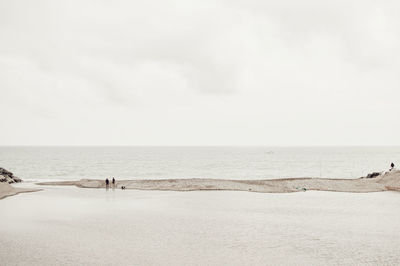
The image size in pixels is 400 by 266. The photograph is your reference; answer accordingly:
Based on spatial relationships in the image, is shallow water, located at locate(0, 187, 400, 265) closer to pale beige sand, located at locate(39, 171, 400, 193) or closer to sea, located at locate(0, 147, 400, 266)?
sea, located at locate(0, 147, 400, 266)

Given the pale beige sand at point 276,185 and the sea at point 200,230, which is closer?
the sea at point 200,230

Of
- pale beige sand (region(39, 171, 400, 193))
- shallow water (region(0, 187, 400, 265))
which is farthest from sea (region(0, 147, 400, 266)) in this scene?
pale beige sand (region(39, 171, 400, 193))

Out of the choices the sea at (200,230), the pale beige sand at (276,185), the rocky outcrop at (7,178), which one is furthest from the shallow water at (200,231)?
the rocky outcrop at (7,178)

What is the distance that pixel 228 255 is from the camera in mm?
22859

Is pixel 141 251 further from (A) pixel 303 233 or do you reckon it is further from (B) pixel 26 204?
(B) pixel 26 204

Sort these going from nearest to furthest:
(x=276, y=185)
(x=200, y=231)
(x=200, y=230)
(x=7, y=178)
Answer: (x=200, y=231) → (x=200, y=230) → (x=276, y=185) → (x=7, y=178)

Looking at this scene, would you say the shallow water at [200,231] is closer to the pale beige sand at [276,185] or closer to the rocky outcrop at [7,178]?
the pale beige sand at [276,185]

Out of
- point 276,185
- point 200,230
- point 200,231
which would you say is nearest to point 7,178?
point 276,185

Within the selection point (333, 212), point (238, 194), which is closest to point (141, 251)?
point (333, 212)

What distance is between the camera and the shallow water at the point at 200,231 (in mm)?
22453

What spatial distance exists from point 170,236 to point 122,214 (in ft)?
37.2

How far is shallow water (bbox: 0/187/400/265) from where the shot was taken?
22.5 metres

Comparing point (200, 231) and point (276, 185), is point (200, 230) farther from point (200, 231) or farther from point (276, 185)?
point (276, 185)

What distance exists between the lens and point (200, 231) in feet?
97.3
